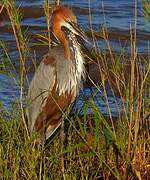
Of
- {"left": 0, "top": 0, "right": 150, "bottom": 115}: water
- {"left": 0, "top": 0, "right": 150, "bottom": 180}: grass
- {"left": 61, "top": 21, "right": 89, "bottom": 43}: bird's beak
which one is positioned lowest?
{"left": 0, "top": 0, "right": 150, "bottom": 115}: water

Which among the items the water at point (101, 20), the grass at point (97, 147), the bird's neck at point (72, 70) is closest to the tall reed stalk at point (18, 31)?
the grass at point (97, 147)

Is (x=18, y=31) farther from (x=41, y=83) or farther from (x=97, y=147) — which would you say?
(x=97, y=147)

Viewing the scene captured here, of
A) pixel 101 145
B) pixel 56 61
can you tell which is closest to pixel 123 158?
pixel 101 145

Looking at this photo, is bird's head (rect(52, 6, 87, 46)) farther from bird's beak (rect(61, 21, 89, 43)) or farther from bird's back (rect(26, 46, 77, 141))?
bird's back (rect(26, 46, 77, 141))

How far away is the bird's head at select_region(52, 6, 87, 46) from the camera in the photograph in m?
5.67

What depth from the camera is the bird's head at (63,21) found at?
5668 mm

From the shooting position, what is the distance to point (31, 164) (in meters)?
4.57

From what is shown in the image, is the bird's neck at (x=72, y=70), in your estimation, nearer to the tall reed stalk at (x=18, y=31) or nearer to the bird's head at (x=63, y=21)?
the bird's head at (x=63, y=21)

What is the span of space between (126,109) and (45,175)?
759mm

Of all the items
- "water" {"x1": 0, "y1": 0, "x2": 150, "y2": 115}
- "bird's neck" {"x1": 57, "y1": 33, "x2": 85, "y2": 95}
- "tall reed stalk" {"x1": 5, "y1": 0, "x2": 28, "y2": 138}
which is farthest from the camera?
"water" {"x1": 0, "y1": 0, "x2": 150, "y2": 115}

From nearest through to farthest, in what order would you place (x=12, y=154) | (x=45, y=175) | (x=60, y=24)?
(x=45, y=175) → (x=12, y=154) → (x=60, y=24)

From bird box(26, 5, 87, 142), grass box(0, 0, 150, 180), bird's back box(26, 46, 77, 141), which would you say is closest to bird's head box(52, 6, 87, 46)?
bird box(26, 5, 87, 142)

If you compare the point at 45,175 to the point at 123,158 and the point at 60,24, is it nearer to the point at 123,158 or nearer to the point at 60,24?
the point at 123,158

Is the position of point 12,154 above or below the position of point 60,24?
below
